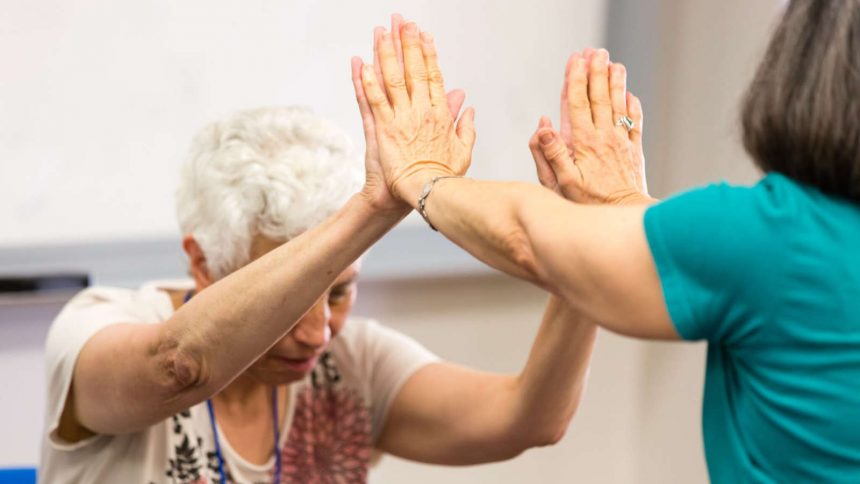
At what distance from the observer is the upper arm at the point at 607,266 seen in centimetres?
108

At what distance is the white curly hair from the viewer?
1760mm

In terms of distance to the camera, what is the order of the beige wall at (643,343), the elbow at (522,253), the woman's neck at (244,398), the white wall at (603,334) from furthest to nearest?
the beige wall at (643,343)
the white wall at (603,334)
the woman's neck at (244,398)
the elbow at (522,253)

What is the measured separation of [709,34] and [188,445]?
5.28 ft

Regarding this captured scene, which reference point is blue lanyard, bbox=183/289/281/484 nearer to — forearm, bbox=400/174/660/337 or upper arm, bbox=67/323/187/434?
upper arm, bbox=67/323/187/434

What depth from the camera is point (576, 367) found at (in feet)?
5.63

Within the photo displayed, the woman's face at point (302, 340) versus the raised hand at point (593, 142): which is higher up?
the raised hand at point (593, 142)

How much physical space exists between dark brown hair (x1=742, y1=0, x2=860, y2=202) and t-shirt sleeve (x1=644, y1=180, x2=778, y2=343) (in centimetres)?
6

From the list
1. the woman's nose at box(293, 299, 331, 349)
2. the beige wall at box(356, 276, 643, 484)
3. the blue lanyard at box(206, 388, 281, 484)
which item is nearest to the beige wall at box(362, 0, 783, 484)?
the beige wall at box(356, 276, 643, 484)

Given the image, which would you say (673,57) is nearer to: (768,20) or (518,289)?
(768,20)

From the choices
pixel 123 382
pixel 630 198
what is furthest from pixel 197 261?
pixel 630 198

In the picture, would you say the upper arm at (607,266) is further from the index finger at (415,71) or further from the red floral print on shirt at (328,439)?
the red floral print on shirt at (328,439)

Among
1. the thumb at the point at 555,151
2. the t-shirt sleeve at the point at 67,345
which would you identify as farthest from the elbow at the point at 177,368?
the thumb at the point at 555,151

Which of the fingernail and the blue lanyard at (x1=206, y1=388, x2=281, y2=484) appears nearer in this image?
the fingernail

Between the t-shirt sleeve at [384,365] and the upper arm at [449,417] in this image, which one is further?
the t-shirt sleeve at [384,365]
